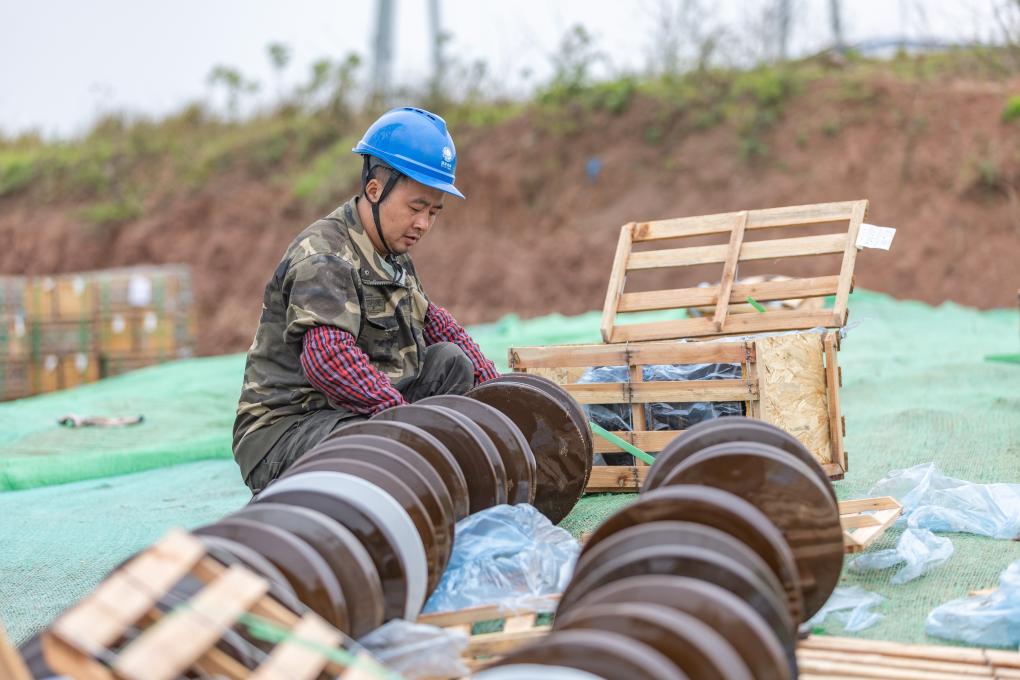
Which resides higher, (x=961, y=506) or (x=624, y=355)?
(x=624, y=355)

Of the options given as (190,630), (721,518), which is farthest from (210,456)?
(190,630)

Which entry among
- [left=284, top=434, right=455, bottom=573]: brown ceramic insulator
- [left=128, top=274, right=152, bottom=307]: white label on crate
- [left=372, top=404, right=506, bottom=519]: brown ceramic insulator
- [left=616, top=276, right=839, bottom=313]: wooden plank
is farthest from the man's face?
[left=128, top=274, right=152, bottom=307]: white label on crate

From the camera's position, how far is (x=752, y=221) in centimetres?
567

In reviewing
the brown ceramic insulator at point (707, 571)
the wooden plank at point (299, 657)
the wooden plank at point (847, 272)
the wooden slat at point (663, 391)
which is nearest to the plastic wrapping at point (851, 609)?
the brown ceramic insulator at point (707, 571)

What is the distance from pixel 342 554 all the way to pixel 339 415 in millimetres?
1424

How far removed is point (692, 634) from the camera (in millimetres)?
2020

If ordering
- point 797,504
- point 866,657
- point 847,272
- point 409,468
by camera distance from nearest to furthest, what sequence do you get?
point 866,657, point 797,504, point 409,468, point 847,272

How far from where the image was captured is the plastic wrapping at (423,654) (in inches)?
106

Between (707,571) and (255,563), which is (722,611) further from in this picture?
(255,563)

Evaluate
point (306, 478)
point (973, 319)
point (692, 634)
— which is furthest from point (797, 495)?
point (973, 319)

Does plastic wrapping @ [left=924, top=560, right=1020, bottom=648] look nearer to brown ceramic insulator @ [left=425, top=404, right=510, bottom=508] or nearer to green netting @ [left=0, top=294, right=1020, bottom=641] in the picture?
green netting @ [left=0, top=294, right=1020, bottom=641]

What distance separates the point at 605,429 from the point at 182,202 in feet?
55.4

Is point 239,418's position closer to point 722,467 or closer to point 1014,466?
point 722,467

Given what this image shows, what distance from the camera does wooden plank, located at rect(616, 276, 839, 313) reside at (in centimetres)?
543
